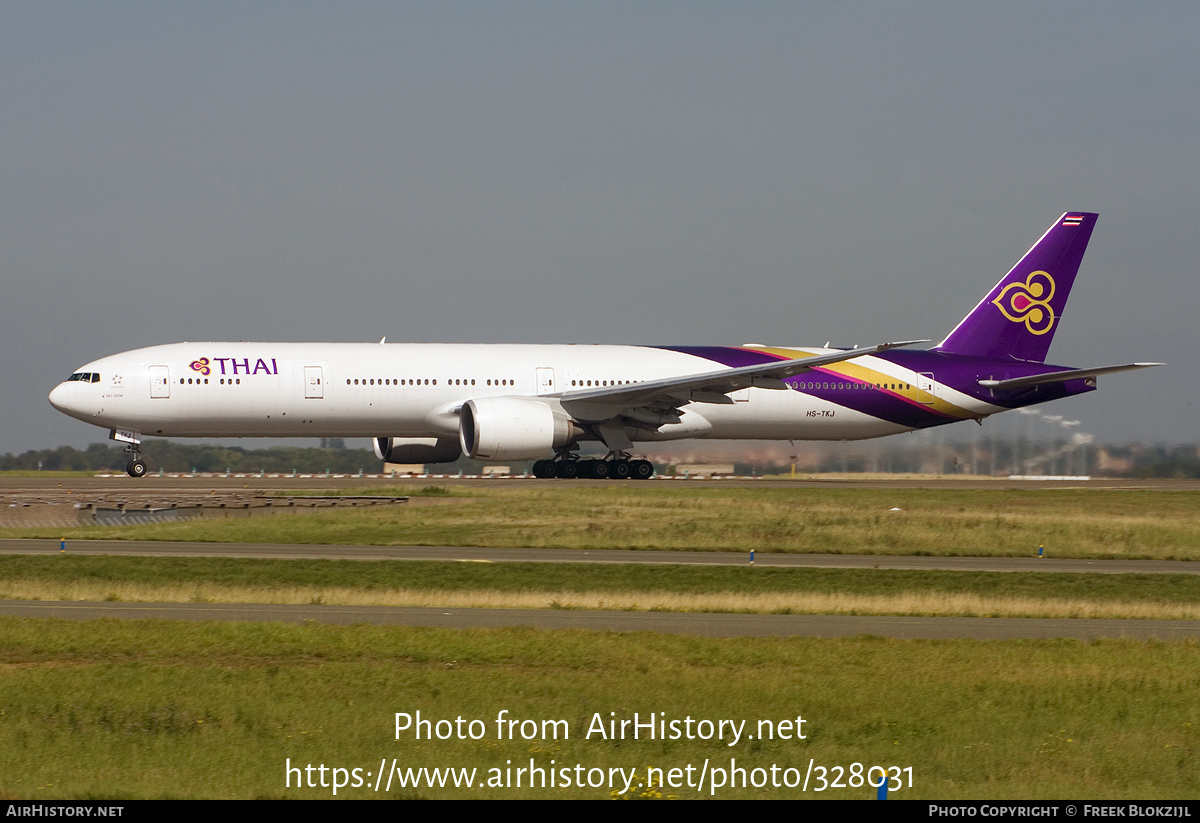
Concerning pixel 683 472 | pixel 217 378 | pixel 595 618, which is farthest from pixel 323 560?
pixel 683 472

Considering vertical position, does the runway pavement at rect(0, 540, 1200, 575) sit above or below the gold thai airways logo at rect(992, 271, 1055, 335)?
below

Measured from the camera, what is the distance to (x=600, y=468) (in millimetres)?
45625

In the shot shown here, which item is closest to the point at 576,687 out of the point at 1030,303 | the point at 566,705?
the point at 566,705

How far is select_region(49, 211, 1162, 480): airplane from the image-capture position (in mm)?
42125

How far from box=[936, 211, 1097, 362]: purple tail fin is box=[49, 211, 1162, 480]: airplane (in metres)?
0.06

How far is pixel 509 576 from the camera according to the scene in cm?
2236

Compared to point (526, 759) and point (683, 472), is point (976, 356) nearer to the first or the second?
point (683, 472)

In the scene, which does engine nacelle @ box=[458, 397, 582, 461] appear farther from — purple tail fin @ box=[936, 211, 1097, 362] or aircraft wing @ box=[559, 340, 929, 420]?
purple tail fin @ box=[936, 211, 1097, 362]

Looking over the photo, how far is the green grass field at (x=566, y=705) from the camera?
10.4m

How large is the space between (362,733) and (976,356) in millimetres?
42853

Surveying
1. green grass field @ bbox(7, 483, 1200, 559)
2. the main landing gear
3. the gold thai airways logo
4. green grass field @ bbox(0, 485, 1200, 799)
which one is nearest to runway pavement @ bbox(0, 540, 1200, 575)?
green grass field @ bbox(7, 483, 1200, 559)

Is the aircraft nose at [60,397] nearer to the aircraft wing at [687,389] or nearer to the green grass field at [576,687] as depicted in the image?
the aircraft wing at [687,389]

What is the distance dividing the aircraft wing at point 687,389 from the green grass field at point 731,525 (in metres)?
4.98

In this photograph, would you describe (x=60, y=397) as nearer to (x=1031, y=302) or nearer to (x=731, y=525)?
(x=731, y=525)
